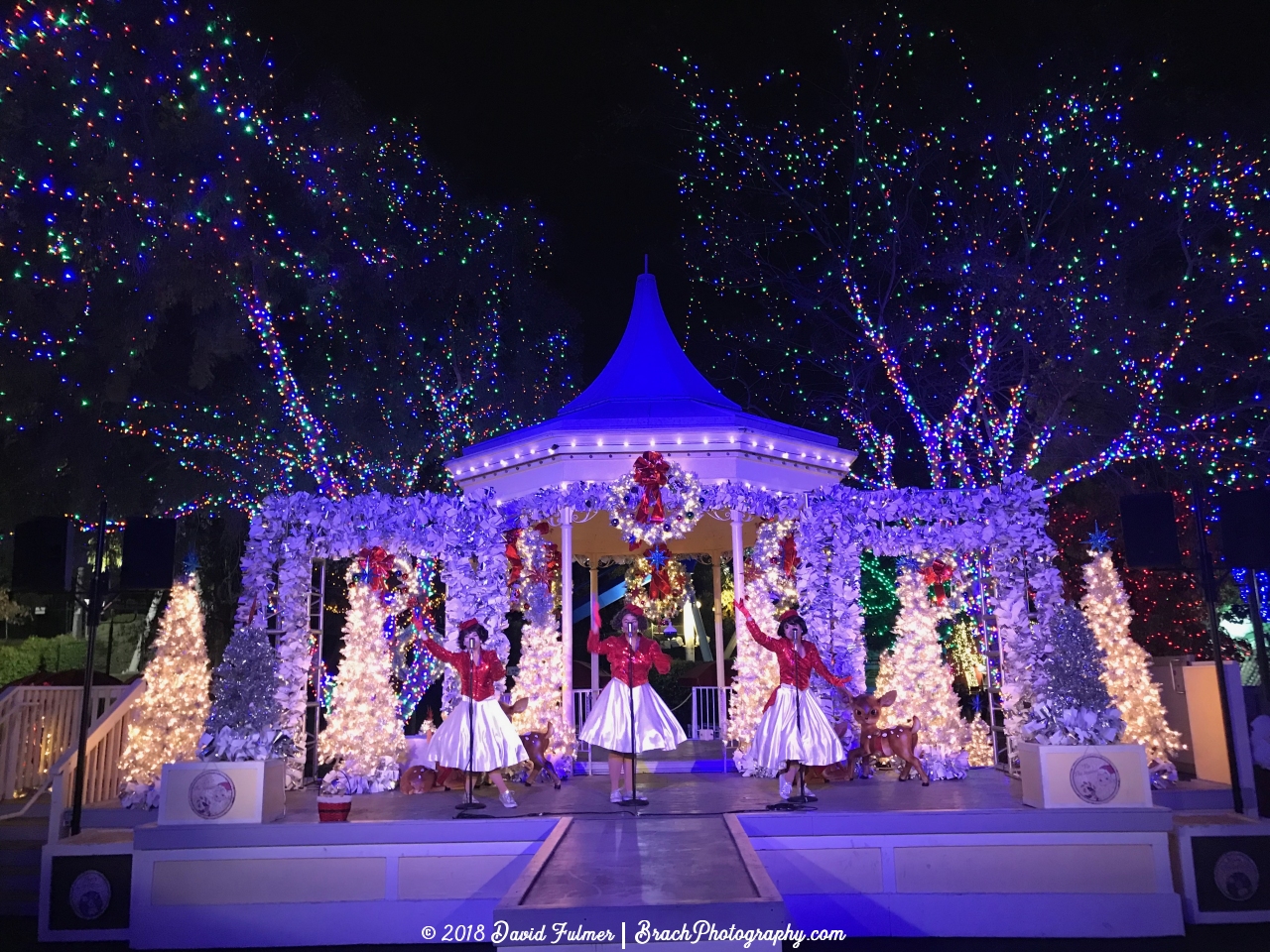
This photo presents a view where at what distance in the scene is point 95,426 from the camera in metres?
14.5

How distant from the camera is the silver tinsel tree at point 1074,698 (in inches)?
314

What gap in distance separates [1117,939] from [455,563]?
704cm

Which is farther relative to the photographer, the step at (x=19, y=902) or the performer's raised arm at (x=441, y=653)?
the performer's raised arm at (x=441, y=653)

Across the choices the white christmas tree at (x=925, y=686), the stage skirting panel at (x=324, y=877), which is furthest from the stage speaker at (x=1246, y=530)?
the stage skirting panel at (x=324, y=877)

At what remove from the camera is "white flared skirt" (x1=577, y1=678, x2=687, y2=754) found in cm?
903

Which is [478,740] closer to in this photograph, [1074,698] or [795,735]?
[795,735]

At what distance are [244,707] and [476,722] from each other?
2.15 m

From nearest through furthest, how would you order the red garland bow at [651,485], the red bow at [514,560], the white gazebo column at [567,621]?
1. the red garland bow at [651,485]
2. the white gazebo column at [567,621]
3. the red bow at [514,560]

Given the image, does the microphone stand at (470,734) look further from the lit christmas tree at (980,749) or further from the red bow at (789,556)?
the lit christmas tree at (980,749)

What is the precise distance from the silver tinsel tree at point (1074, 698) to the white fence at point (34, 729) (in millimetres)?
10101

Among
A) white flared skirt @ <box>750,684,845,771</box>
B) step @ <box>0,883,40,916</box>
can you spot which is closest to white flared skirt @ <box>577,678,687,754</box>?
white flared skirt @ <box>750,684,845,771</box>

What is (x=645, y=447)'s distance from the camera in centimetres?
1167

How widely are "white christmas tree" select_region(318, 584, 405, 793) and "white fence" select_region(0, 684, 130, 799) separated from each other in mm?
3143

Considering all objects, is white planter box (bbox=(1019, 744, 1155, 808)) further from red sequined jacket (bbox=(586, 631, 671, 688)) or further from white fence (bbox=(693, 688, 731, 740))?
white fence (bbox=(693, 688, 731, 740))
